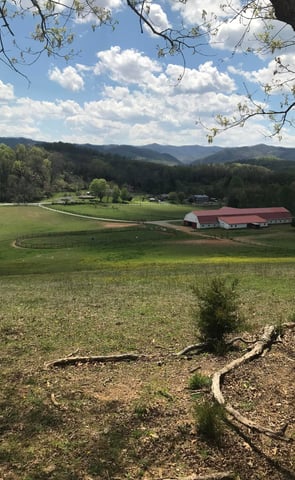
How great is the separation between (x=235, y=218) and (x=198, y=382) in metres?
104

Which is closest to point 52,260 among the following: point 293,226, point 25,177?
point 293,226

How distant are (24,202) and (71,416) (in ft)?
577

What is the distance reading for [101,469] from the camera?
16.2 feet

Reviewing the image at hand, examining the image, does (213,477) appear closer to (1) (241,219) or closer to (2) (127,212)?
(1) (241,219)

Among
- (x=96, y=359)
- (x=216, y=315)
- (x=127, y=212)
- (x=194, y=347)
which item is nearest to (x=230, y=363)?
(x=216, y=315)

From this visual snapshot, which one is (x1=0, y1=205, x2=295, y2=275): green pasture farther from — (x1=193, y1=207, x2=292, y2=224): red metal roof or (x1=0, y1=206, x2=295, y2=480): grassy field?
(x1=0, y1=206, x2=295, y2=480): grassy field

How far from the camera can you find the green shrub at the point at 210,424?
210 inches

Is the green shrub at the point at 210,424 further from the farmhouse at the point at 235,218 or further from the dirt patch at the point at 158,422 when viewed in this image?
the farmhouse at the point at 235,218

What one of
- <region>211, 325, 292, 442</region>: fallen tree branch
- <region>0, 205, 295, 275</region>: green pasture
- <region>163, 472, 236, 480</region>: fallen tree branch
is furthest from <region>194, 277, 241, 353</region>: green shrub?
<region>0, 205, 295, 275</region>: green pasture

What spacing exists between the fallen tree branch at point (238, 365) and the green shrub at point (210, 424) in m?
0.37

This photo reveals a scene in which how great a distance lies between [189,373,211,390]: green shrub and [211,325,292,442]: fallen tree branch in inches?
7.3

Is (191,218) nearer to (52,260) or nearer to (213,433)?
(52,260)

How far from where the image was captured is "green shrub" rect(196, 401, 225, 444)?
210 inches

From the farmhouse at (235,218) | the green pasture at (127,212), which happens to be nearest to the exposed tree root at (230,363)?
the farmhouse at (235,218)
